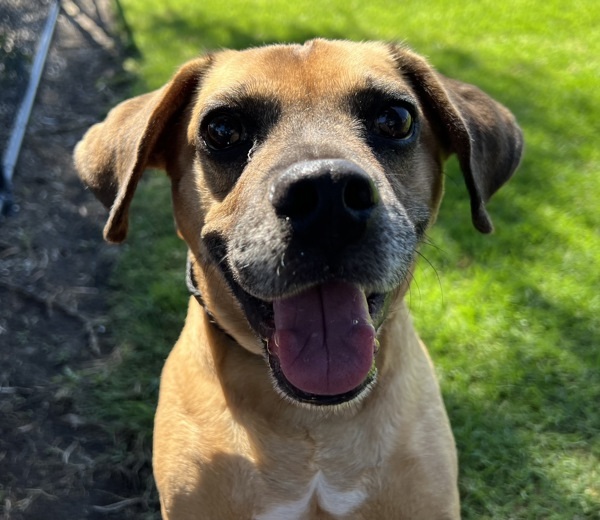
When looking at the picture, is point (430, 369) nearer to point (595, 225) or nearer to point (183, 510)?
point (183, 510)

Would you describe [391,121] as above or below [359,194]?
below

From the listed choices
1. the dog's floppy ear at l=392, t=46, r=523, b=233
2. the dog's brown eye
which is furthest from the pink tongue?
the dog's floppy ear at l=392, t=46, r=523, b=233

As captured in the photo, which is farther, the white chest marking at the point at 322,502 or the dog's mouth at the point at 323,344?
the white chest marking at the point at 322,502

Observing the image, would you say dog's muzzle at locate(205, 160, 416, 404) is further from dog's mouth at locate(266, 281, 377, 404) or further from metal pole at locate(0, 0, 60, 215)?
metal pole at locate(0, 0, 60, 215)

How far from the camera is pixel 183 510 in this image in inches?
102

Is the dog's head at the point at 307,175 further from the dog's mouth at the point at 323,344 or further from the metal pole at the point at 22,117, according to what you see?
the metal pole at the point at 22,117

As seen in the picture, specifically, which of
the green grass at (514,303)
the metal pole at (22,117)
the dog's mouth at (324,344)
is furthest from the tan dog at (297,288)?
the metal pole at (22,117)

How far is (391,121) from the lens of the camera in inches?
99.1

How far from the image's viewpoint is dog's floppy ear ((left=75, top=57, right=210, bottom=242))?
8.35 feet

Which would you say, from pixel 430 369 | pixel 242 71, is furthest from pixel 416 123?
pixel 430 369

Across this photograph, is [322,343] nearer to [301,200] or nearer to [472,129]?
[301,200]

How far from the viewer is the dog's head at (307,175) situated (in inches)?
81.1

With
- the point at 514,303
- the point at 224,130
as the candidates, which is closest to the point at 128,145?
the point at 224,130

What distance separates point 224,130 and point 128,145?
0.39 metres
